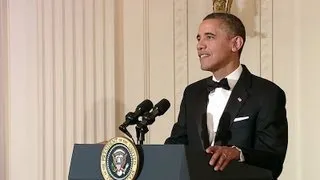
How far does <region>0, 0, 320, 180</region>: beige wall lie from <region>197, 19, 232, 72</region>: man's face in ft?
4.15

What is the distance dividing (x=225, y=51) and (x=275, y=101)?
33cm

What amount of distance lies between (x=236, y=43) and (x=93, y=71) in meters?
1.51

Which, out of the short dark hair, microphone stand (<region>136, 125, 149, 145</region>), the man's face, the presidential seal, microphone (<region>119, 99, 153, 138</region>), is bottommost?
the presidential seal

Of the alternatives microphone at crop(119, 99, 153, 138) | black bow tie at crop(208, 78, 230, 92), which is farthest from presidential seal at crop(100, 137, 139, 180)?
black bow tie at crop(208, 78, 230, 92)

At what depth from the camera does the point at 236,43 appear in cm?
293

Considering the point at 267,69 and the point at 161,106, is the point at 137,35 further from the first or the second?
the point at 161,106

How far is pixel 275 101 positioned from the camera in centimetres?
274

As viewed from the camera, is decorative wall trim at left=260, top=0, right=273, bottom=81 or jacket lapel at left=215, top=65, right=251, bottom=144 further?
decorative wall trim at left=260, top=0, right=273, bottom=81

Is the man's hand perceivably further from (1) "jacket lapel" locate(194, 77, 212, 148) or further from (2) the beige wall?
(2) the beige wall

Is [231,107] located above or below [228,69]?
below

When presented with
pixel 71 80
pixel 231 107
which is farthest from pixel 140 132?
pixel 71 80

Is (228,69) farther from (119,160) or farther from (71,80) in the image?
(71,80)

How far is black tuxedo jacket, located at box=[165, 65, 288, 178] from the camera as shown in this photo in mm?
2637

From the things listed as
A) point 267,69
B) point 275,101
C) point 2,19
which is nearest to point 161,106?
point 275,101
